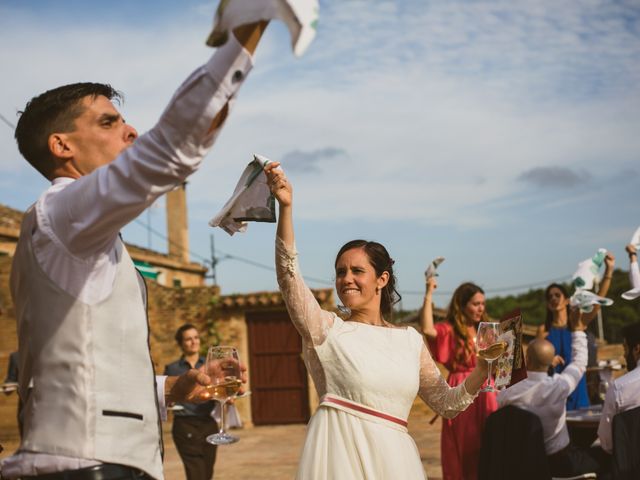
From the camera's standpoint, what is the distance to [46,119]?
6.38 feet

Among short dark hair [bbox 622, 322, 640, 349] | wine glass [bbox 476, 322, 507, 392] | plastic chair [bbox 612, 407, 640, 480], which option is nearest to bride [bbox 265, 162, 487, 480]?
wine glass [bbox 476, 322, 507, 392]

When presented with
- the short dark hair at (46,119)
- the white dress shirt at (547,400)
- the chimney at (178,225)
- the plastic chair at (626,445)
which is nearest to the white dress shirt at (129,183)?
the short dark hair at (46,119)

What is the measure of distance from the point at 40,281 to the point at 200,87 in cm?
59

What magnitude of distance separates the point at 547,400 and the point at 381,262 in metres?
2.39

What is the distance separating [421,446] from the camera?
40.3 ft

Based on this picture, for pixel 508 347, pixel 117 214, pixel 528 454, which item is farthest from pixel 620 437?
pixel 117 214

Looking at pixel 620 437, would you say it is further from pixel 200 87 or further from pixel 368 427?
pixel 200 87

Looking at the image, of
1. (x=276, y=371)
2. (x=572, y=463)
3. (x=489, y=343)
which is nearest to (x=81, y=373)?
(x=489, y=343)

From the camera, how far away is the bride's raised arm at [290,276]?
285cm

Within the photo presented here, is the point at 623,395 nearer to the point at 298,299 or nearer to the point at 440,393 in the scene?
the point at 440,393

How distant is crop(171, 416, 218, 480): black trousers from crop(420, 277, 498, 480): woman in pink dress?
2268 millimetres

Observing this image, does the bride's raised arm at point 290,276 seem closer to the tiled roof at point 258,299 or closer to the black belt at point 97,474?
→ the black belt at point 97,474

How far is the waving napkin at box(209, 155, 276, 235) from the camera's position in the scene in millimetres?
2764

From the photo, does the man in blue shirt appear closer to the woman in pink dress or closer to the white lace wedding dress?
the woman in pink dress
